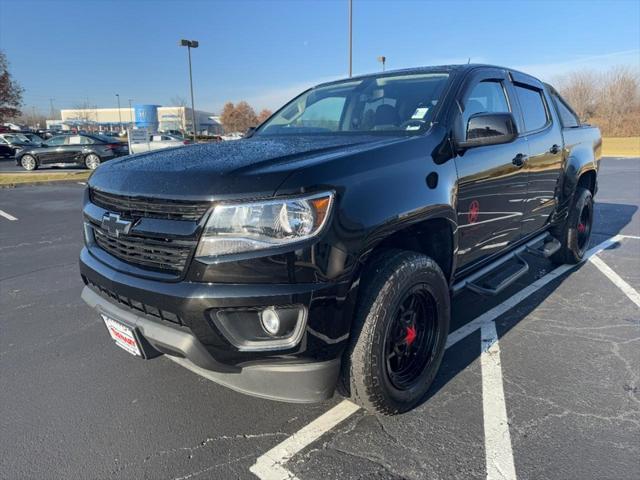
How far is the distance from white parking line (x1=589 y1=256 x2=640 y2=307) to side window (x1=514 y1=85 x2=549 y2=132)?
1.77 m

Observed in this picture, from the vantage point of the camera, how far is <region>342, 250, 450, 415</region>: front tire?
2.18 meters

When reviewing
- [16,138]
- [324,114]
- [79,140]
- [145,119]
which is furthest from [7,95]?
[145,119]

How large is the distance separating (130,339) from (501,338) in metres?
2.55

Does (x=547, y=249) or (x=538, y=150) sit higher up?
(x=538, y=150)

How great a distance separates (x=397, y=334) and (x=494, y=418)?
681 mm

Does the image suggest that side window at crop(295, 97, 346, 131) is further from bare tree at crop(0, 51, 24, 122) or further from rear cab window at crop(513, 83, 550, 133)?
bare tree at crop(0, 51, 24, 122)

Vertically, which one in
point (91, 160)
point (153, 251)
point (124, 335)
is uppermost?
point (153, 251)

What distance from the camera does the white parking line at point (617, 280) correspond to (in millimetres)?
4282

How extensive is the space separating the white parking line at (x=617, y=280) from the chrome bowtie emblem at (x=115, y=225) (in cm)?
416

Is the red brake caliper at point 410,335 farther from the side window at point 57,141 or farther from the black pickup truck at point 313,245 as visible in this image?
the side window at point 57,141

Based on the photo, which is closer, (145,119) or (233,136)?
(233,136)

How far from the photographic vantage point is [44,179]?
45.7ft

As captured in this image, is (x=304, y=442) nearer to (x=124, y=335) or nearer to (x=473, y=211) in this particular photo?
(x=124, y=335)

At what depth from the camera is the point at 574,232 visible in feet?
16.4
